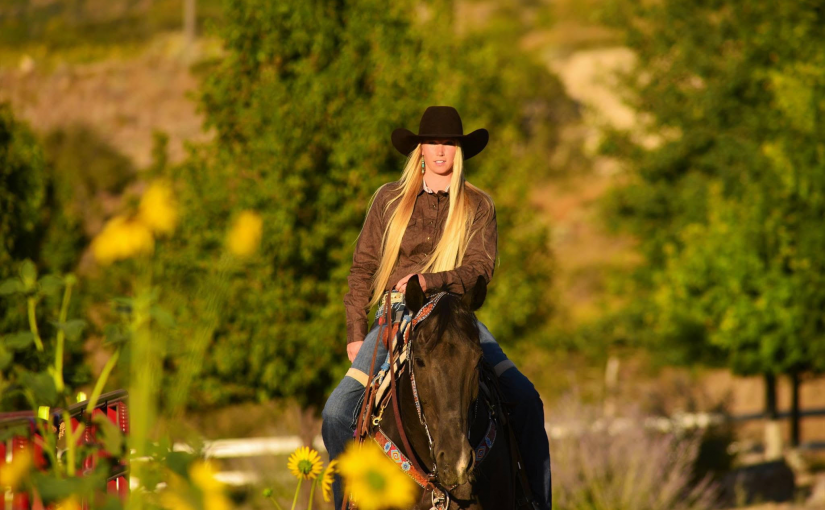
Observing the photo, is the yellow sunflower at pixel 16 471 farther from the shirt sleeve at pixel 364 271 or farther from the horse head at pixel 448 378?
the shirt sleeve at pixel 364 271

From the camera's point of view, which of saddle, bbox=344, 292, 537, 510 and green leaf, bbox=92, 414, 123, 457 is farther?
saddle, bbox=344, 292, 537, 510

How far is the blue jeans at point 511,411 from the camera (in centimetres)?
511

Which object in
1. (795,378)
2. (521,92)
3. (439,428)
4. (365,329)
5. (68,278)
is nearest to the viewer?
(68,278)

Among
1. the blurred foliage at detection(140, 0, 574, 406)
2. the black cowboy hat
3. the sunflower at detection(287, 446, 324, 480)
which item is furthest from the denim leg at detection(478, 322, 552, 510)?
the blurred foliage at detection(140, 0, 574, 406)

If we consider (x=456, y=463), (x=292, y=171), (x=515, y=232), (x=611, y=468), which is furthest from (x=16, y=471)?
(x=515, y=232)

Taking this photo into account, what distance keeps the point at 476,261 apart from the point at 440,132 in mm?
908

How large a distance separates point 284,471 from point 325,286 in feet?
10.4

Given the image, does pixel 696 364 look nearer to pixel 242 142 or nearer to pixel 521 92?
pixel 242 142

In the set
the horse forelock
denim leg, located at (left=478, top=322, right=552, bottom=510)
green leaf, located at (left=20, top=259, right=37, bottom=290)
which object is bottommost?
denim leg, located at (left=478, top=322, right=552, bottom=510)

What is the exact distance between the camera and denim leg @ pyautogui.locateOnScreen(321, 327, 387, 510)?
5082 mm

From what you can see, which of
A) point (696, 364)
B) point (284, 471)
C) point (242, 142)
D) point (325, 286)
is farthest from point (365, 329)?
point (696, 364)

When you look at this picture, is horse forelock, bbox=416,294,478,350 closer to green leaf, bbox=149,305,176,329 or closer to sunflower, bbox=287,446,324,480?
sunflower, bbox=287,446,324,480

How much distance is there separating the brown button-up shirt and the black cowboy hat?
34cm

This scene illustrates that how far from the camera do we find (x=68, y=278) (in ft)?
8.23
